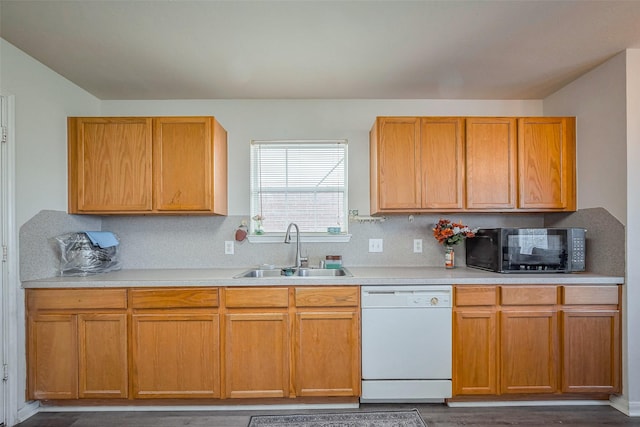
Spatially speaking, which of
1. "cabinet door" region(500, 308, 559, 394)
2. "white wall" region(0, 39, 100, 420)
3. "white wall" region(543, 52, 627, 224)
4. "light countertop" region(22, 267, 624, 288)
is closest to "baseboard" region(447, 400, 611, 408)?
"cabinet door" region(500, 308, 559, 394)

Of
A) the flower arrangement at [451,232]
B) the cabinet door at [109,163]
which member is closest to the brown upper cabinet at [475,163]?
the flower arrangement at [451,232]

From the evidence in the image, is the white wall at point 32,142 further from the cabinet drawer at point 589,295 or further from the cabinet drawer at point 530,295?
the cabinet drawer at point 589,295

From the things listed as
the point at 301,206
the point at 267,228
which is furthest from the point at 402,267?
the point at 267,228

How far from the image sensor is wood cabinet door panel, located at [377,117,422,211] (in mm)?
2754

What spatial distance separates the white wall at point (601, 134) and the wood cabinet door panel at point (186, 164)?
286cm

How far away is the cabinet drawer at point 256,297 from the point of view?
238cm

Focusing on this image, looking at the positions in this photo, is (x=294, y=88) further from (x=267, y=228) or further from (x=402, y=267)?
(x=402, y=267)

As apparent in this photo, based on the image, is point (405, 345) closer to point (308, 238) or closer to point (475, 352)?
point (475, 352)

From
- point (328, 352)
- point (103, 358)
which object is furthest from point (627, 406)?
point (103, 358)

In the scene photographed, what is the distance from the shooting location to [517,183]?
276cm

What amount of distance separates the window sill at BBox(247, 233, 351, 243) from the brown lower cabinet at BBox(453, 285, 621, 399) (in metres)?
1.09

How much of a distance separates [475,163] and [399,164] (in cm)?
60

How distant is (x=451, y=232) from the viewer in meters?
2.88

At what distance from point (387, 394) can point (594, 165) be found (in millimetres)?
2237
